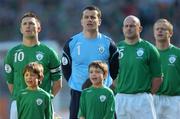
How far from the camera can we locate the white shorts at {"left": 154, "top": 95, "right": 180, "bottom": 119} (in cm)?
1517

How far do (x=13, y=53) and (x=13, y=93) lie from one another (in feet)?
1.72

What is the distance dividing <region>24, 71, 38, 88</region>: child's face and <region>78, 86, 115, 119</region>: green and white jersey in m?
0.63

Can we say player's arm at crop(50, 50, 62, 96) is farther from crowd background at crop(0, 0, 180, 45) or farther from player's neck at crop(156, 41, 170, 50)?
crowd background at crop(0, 0, 180, 45)

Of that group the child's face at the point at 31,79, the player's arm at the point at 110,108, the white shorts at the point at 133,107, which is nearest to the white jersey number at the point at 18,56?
the child's face at the point at 31,79

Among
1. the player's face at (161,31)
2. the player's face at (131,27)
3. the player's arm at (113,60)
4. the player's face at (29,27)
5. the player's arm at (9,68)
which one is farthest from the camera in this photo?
the player's face at (161,31)

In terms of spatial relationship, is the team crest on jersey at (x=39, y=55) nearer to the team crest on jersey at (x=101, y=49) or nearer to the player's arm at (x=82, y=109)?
the team crest on jersey at (x=101, y=49)

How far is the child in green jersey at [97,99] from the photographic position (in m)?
12.6

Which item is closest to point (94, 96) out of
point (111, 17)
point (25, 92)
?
point (25, 92)

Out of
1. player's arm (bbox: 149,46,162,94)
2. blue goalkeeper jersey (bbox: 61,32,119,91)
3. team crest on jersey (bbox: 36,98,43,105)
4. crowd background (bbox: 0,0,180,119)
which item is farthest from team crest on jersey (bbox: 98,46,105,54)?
crowd background (bbox: 0,0,180,119)

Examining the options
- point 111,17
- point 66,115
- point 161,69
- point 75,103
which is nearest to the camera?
point 75,103

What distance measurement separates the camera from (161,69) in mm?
14648

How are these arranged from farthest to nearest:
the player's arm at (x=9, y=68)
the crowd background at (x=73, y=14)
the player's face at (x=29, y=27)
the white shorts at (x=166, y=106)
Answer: the crowd background at (x=73, y=14) < the white shorts at (x=166, y=106) < the player's arm at (x=9, y=68) < the player's face at (x=29, y=27)

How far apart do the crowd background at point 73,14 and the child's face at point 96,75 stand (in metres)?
9.70

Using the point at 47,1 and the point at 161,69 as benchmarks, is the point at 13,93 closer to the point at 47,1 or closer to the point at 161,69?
the point at 161,69
